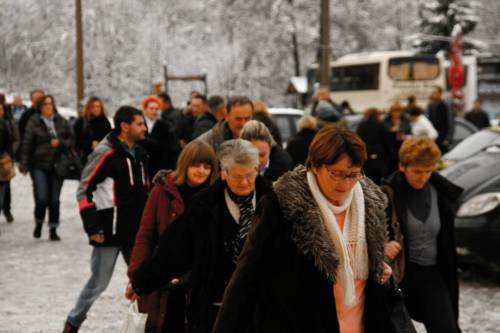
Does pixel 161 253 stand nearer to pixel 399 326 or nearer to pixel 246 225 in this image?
pixel 246 225

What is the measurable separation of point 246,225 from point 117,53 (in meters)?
38.2

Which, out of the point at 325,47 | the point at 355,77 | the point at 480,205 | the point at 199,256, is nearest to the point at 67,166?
the point at 480,205

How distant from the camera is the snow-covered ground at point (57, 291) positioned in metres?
7.49

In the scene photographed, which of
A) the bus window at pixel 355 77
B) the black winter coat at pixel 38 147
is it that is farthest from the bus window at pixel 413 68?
the black winter coat at pixel 38 147

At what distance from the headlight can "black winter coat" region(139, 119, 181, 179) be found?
9.49 feet

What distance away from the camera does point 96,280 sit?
667 cm

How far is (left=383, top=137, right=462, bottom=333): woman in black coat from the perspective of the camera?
17.3 feet

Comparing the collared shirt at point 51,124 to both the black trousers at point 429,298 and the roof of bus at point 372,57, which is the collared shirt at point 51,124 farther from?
the roof of bus at point 372,57

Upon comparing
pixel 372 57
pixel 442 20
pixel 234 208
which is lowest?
pixel 234 208

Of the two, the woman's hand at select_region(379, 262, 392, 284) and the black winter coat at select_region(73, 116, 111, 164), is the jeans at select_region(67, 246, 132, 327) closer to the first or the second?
the woman's hand at select_region(379, 262, 392, 284)

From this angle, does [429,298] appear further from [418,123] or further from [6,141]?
[418,123]

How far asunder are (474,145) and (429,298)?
780 cm

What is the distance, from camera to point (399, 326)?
363cm

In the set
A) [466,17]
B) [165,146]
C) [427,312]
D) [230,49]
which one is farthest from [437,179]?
[466,17]
